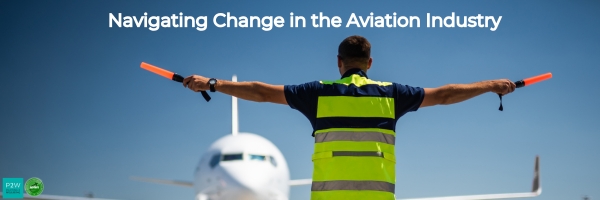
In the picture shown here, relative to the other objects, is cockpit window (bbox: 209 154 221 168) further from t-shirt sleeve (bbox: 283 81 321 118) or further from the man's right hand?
t-shirt sleeve (bbox: 283 81 321 118)

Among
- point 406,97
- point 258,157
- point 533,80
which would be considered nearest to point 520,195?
point 258,157

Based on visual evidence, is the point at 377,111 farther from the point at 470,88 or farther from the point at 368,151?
the point at 470,88

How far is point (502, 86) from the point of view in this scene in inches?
197

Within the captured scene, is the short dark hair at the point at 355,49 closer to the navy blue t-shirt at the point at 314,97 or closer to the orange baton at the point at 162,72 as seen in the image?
the navy blue t-shirt at the point at 314,97

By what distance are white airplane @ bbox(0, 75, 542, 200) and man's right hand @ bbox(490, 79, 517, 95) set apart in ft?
40.6

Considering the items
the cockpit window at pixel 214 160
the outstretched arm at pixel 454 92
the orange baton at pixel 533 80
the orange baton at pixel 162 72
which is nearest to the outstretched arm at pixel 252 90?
the orange baton at pixel 162 72

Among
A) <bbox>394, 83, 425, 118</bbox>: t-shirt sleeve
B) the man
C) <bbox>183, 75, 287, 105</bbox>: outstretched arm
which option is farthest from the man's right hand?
<bbox>183, 75, 287, 105</bbox>: outstretched arm

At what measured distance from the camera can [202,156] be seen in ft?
64.4

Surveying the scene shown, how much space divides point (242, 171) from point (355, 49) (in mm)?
13470

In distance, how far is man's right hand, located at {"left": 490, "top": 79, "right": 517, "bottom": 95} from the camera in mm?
4945

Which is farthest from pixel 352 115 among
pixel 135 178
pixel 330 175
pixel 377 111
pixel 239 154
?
pixel 135 178

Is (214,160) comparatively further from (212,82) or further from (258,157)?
(212,82)

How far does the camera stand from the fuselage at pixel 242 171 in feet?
56.3

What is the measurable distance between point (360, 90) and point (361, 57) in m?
0.35
